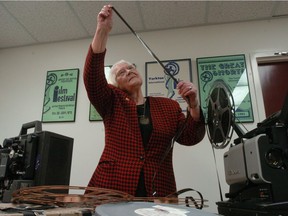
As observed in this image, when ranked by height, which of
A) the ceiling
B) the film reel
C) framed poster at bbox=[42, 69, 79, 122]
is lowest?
the film reel

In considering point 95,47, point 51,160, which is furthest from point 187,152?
point 95,47

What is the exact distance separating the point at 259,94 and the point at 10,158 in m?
1.67

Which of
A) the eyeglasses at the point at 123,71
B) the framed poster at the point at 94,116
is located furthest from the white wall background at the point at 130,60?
the eyeglasses at the point at 123,71

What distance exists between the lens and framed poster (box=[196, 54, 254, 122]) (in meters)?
1.75

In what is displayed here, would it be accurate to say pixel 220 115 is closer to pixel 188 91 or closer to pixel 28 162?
pixel 188 91

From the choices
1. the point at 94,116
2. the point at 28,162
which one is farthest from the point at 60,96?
the point at 28,162

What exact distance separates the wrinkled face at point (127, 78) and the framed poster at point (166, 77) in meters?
0.78

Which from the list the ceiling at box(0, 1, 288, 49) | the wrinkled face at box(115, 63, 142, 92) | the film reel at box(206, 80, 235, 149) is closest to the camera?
the film reel at box(206, 80, 235, 149)

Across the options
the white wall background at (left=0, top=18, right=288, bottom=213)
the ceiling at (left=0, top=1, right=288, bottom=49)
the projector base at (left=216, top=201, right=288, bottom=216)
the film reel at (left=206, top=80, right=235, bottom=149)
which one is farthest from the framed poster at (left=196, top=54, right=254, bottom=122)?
the projector base at (left=216, top=201, right=288, bottom=216)

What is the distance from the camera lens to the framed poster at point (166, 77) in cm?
188

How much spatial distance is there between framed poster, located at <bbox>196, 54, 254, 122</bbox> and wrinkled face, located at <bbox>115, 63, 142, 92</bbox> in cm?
81

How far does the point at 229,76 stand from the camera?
1.83 meters

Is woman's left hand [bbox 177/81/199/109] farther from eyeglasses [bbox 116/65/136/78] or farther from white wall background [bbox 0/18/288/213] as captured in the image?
white wall background [bbox 0/18/288/213]

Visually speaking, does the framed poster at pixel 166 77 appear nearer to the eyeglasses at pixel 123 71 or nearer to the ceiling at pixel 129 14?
the ceiling at pixel 129 14
